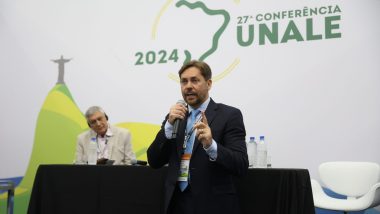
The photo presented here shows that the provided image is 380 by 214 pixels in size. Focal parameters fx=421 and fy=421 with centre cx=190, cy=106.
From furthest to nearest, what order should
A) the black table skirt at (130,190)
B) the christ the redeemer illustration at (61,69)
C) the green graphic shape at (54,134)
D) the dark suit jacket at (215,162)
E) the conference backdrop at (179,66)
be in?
the christ the redeemer illustration at (61,69)
the green graphic shape at (54,134)
the conference backdrop at (179,66)
the black table skirt at (130,190)
the dark suit jacket at (215,162)

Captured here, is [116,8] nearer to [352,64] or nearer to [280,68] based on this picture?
[280,68]

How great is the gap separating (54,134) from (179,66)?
1.86 metres

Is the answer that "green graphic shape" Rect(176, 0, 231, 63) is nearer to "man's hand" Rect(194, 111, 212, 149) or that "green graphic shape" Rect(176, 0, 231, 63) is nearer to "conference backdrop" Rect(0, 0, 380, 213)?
"conference backdrop" Rect(0, 0, 380, 213)

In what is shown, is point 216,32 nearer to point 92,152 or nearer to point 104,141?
point 104,141

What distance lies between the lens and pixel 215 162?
1.84 m

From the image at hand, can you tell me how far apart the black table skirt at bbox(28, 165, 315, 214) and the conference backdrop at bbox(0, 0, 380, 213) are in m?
1.94

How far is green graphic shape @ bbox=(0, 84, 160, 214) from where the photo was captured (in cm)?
519

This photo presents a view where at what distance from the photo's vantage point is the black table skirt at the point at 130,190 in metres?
2.26

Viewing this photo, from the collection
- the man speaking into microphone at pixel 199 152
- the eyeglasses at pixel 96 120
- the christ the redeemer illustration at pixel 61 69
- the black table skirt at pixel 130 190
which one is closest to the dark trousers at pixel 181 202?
the man speaking into microphone at pixel 199 152

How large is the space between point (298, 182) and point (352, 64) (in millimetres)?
2182

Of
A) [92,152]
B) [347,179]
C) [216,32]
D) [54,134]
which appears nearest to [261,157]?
[347,179]

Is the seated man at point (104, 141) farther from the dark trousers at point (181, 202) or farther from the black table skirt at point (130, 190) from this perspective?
the dark trousers at point (181, 202)

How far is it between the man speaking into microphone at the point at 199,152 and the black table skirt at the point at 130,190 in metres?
0.44

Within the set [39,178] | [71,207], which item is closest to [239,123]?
[71,207]
